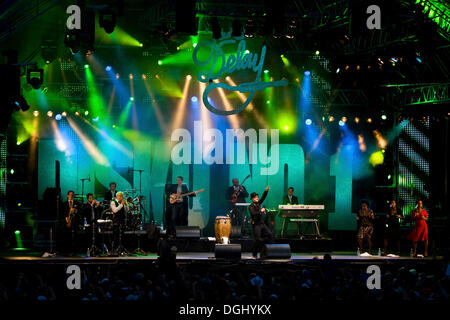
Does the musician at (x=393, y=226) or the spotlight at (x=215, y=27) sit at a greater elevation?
the spotlight at (x=215, y=27)

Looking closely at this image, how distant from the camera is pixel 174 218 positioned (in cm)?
1923

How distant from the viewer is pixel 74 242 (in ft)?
58.2

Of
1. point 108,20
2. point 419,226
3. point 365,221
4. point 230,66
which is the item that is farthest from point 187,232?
point 419,226

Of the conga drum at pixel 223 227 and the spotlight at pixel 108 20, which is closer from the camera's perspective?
the spotlight at pixel 108 20

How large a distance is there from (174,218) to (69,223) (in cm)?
327

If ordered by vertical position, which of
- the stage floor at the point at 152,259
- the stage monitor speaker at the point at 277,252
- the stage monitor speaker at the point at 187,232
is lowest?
the stage floor at the point at 152,259

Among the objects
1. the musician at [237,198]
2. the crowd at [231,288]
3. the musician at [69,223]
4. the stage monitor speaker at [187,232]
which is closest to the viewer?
the crowd at [231,288]

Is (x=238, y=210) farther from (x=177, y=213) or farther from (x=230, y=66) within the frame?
(x=230, y=66)

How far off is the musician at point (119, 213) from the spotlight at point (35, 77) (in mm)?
4286

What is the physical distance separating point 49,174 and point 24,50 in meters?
4.34

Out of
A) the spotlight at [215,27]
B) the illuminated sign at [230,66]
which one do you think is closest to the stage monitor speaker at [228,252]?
the spotlight at [215,27]

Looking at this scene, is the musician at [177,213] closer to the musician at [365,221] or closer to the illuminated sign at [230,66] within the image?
the illuminated sign at [230,66]

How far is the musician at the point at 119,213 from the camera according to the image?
17.3 metres
